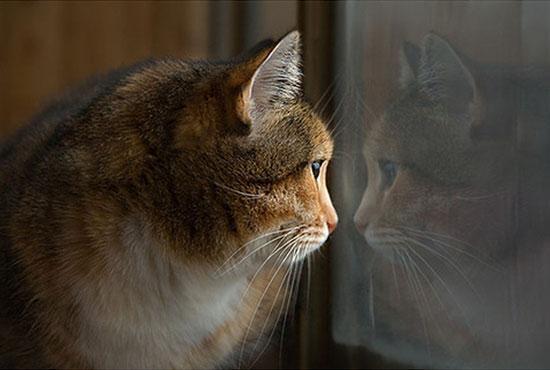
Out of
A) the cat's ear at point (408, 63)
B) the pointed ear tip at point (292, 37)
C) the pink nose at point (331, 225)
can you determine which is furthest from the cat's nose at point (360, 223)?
the pointed ear tip at point (292, 37)

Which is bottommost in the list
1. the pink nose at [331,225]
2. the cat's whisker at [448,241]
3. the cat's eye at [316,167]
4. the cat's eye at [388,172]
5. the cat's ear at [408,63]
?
the cat's whisker at [448,241]

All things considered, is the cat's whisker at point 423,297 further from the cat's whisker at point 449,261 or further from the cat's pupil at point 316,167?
the cat's pupil at point 316,167

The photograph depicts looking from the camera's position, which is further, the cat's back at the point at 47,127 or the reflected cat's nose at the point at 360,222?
the reflected cat's nose at the point at 360,222

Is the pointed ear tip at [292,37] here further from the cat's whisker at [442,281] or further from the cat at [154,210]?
the cat's whisker at [442,281]

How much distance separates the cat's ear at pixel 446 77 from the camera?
1.37m

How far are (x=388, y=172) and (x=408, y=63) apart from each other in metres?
0.18

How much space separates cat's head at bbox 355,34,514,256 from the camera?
1.34 m

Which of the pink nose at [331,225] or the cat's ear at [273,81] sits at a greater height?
the cat's ear at [273,81]

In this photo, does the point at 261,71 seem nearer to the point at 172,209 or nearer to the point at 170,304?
the point at 172,209

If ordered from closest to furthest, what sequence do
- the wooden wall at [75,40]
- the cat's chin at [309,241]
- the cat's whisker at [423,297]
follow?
the cat's chin at [309,241] < the cat's whisker at [423,297] < the wooden wall at [75,40]

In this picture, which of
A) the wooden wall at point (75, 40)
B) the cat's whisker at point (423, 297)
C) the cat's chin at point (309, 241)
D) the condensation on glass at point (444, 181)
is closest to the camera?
the condensation on glass at point (444, 181)

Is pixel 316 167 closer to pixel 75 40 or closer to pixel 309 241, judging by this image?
pixel 309 241

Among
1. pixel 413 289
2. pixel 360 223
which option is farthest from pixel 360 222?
pixel 413 289

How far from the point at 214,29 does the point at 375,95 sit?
2.24ft
